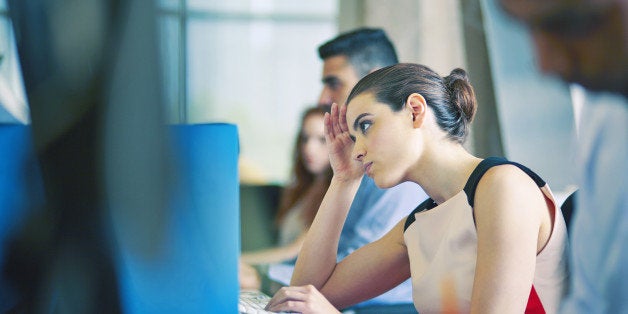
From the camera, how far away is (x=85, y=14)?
795mm

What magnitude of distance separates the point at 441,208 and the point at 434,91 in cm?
16

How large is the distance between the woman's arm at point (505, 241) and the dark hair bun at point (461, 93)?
133 mm

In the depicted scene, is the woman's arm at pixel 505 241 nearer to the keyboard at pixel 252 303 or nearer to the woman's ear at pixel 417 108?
the woman's ear at pixel 417 108

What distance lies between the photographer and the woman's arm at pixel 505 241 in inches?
32.7

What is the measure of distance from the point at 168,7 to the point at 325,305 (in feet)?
1.47

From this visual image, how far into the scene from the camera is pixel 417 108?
966 millimetres

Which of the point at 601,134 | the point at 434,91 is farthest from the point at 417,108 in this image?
the point at 601,134

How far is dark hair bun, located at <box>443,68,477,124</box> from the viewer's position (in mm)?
978

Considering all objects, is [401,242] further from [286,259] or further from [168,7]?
[286,259]

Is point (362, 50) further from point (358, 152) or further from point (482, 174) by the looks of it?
point (482, 174)

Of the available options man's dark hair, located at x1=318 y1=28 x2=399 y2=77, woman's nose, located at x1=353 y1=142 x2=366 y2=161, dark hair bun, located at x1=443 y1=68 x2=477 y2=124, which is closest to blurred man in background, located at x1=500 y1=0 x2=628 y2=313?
dark hair bun, located at x1=443 y1=68 x2=477 y2=124

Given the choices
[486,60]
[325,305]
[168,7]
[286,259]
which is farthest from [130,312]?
[486,60]

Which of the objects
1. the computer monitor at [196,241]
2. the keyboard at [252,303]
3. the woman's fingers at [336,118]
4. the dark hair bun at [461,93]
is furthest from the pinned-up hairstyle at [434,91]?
the keyboard at [252,303]

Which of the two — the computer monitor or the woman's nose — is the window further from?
the computer monitor
